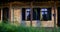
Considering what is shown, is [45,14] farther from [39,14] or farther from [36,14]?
[36,14]

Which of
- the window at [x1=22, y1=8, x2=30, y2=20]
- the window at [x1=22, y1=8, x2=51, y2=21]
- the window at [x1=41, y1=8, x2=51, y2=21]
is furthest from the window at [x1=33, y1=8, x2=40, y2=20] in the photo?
the window at [x1=22, y1=8, x2=30, y2=20]

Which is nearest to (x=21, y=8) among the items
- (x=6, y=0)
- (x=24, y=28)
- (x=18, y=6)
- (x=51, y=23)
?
(x=18, y=6)

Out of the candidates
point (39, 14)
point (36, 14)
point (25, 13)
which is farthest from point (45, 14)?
point (25, 13)

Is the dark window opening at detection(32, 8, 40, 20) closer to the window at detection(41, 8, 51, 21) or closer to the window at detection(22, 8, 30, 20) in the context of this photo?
the window at detection(41, 8, 51, 21)

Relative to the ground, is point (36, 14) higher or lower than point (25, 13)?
lower

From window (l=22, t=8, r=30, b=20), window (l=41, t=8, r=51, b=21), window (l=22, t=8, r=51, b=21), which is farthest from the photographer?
window (l=22, t=8, r=30, b=20)

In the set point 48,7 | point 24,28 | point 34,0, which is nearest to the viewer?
point 24,28

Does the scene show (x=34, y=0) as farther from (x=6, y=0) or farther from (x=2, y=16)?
(x=2, y=16)

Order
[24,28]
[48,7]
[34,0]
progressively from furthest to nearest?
[48,7] → [34,0] → [24,28]

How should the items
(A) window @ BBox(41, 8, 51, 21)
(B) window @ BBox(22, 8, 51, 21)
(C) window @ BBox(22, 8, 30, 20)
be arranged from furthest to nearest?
(C) window @ BBox(22, 8, 30, 20) < (B) window @ BBox(22, 8, 51, 21) < (A) window @ BBox(41, 8, 51, 21)

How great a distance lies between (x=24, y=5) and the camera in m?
25.8

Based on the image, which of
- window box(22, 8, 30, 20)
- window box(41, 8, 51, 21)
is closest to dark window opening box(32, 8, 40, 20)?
window box(41, 8, 51, 21)

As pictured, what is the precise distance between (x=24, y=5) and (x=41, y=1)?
6.62 feet

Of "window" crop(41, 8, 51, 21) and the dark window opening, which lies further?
the dark window opening
